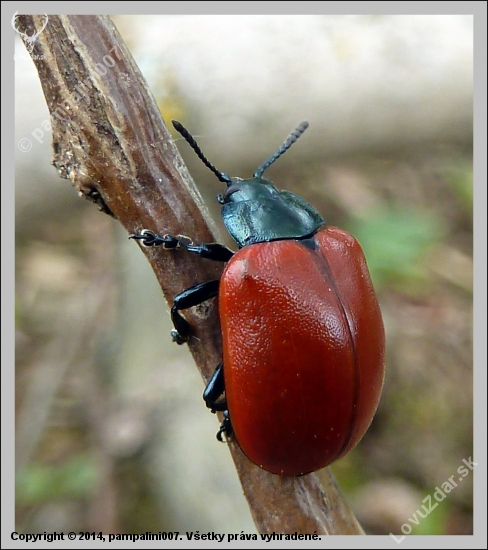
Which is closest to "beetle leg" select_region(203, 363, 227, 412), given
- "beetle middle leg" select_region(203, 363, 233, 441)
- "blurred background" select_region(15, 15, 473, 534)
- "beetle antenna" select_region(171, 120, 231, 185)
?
"beetle middle leg" select_region(203, 363, 233, 441)

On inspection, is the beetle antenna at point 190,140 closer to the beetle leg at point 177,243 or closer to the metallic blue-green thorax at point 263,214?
the metallic blue-green thorax at point 263,214

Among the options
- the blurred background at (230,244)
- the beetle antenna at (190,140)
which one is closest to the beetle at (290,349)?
the beetle antenna at (190,140)

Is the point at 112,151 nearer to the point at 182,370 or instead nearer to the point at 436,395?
the point at 182,370

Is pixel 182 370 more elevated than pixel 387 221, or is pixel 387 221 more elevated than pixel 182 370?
pixel 387 221

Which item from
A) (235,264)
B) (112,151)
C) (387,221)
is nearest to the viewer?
(112,151)

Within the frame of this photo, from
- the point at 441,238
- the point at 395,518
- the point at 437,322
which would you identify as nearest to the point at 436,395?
the point at 437,322

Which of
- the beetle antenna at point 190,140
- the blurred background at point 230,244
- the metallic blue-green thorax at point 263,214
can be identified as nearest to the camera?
the metallic blue-green thorax at point 263,214

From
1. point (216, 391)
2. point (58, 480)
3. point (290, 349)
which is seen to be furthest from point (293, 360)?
point (58, 480)
